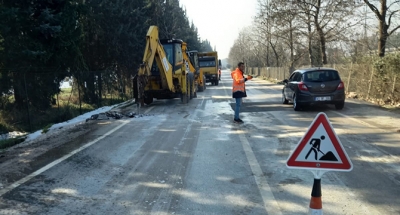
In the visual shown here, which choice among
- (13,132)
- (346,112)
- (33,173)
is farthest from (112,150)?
(346,112)

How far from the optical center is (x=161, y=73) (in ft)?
50.8

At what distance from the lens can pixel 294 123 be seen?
1041cm

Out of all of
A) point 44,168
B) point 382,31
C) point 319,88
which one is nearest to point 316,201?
point 44,168

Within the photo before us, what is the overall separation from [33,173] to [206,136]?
419 cm

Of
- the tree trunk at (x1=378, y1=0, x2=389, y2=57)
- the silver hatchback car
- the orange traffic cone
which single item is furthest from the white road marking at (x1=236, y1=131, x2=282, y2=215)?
the tree trunk at (x1=378, y1=0, x2=389, y2=57)

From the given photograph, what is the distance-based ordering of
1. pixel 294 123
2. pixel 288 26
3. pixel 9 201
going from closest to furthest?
pixel 9 201 < pixel 294 123 < pixel 288 26

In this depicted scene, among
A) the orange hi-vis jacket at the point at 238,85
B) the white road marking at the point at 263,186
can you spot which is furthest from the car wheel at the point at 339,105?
the white road marking at the point at 263,186

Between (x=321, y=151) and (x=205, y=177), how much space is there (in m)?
2.59

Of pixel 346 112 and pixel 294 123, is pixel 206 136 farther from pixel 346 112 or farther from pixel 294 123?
pixel 346 112

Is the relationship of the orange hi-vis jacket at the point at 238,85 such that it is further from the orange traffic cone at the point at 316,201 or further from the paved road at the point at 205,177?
the orange traffic cone at the point at 316,201

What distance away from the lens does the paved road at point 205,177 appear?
4.41 m

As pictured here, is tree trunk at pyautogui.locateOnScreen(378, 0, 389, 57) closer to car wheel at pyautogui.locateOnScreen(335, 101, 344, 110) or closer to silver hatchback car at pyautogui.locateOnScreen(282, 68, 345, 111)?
car wheel at pyautogui.locateOnScreen(335, 101, 344, 110)

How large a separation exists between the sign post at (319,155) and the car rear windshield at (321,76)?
1002cm

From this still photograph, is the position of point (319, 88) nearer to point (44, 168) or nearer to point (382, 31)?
point (382, 31)
